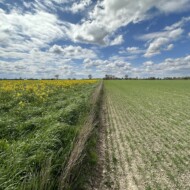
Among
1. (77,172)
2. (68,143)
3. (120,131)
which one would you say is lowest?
(120,131)

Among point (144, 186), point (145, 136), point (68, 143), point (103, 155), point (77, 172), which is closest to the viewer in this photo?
point (77, 172)

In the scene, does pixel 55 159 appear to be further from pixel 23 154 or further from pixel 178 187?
pixel 178 187

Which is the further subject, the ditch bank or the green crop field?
the green crop field

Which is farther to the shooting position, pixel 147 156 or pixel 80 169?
pixel 147 156

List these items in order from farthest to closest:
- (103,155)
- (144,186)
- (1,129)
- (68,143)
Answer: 1. (103,155)
2. (1,129)
3. (68,143)
4. (144,186)

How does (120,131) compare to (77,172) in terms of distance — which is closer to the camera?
(77,172)

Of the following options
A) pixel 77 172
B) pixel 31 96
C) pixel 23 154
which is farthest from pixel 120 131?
pixel 31 96

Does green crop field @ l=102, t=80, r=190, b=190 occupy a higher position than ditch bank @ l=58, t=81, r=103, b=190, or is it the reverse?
ditch bank @ l=58, t=81, r=103, b=190

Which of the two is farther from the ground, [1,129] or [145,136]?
[1,129]

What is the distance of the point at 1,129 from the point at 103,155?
125 inches

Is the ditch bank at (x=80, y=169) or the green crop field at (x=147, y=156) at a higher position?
the ditch bank at (x=80, y=169)

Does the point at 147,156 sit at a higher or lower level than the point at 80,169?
lower

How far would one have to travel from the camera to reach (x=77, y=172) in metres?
3.82

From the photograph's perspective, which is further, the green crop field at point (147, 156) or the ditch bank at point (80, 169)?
the green crop field at point (147, 156)
